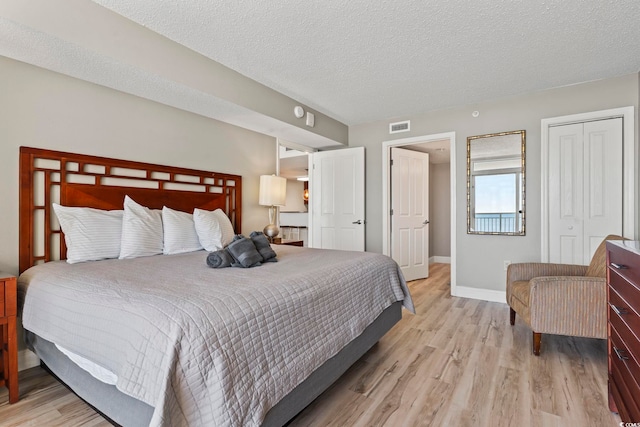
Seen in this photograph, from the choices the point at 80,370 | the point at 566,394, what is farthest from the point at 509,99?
the point at 80,370

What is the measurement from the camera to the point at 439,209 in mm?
6617

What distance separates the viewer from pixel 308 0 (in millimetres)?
1979

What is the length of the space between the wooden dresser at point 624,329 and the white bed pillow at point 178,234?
2792mm

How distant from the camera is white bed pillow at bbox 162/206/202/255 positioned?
2.58 metres

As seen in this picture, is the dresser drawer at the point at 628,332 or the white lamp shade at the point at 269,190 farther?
the white lamp shade at the point at 269,190

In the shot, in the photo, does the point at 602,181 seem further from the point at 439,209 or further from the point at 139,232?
the point at 139,232

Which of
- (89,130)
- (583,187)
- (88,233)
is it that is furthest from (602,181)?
(89,130)

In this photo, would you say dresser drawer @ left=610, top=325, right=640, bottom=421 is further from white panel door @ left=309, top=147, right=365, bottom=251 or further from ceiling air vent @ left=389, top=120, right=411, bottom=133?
ceiling air vent @ left=389, top=120, right=411, bottom=133

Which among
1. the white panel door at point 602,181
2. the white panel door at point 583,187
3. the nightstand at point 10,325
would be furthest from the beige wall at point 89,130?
the white panel door at point 602,181

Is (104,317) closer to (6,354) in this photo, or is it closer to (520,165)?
(6,354)

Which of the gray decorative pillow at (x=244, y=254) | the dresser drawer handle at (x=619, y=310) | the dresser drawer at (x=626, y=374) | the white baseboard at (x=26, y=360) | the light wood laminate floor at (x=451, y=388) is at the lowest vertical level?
the light wood laminate floor at (x=451, y=388)

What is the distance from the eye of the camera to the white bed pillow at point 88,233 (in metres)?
2.14

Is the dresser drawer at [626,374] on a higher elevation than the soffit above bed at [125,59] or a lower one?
lower

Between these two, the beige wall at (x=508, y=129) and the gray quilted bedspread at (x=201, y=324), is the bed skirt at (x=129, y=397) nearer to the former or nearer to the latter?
the gray quilted bedspread at (x=201, y=324)
